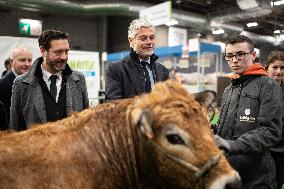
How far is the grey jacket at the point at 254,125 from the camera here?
2.93 meters

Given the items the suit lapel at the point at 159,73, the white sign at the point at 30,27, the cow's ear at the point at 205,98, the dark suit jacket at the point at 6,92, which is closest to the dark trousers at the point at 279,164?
the suit lapel at the point at 159,73

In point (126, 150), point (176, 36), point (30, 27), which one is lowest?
point (126, 150)

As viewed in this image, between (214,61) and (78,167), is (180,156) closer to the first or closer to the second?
(78,167)

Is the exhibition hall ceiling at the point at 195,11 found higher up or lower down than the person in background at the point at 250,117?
higher up

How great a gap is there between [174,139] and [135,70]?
1.81m

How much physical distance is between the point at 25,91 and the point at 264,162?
234cm

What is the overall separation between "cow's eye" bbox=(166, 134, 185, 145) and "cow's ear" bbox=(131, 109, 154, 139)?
10 centimetres

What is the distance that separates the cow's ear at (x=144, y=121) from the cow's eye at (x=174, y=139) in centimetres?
10

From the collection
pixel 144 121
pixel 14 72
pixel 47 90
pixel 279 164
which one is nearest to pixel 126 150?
pixel 144 121

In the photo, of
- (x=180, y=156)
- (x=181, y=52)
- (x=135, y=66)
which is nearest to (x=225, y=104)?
(x=135, y=66)

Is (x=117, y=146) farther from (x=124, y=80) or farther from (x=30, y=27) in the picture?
(x=30, y=27)

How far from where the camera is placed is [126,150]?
2.22 metres

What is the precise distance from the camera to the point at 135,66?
377 centimetres

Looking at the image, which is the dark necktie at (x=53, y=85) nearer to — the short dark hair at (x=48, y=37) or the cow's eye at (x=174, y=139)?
the short dark hair at (x=48, y=37)
